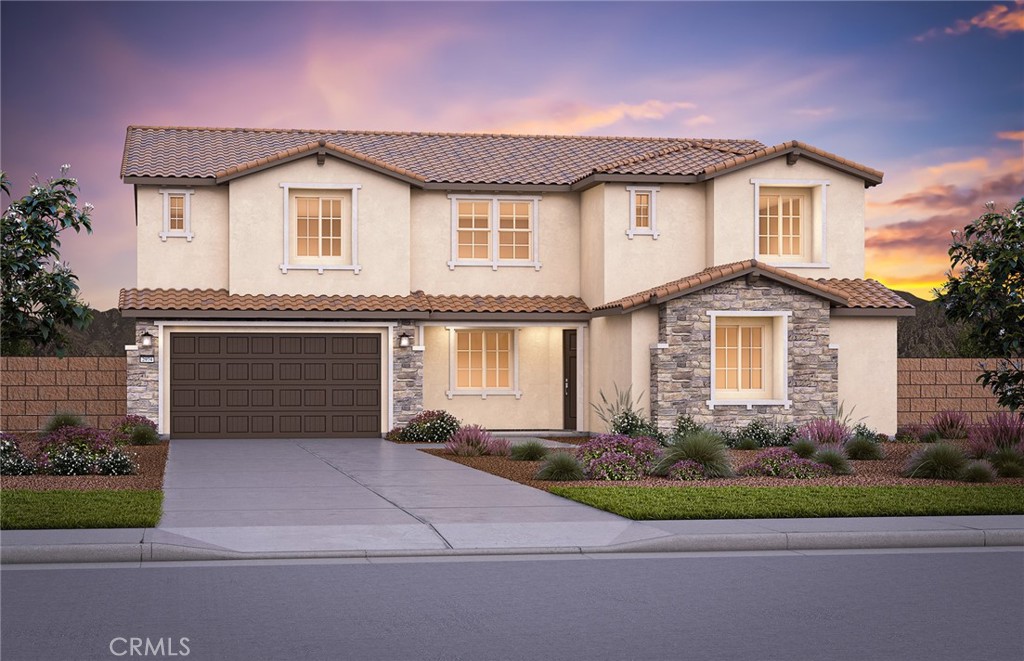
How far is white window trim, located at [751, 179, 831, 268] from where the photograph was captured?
1186 inches

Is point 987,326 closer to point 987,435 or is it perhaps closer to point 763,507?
point 987,435

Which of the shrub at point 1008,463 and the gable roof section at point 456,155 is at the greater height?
the gable roof section at point 456,155

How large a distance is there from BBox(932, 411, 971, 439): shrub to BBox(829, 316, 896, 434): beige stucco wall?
1.03 meters

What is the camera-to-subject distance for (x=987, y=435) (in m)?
22.8

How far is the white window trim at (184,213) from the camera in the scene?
3000 cm

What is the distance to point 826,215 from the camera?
30453 millimetres

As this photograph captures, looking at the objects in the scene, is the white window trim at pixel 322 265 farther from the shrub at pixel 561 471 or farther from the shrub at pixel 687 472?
the shrub at pixel 687 472

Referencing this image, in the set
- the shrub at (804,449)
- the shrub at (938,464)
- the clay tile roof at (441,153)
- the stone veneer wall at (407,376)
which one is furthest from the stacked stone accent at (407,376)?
the shrub at (938,464)

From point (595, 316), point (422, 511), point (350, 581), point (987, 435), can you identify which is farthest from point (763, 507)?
point (595, 316)

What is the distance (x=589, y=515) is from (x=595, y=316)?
16076 millimetres

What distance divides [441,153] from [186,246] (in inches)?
287

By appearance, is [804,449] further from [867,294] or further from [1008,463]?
[867,294]

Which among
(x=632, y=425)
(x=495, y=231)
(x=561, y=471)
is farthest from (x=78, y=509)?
(x=495, y=231)

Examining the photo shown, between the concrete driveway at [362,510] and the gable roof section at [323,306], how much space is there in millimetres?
6456
